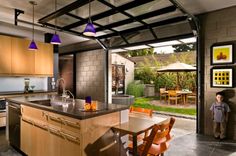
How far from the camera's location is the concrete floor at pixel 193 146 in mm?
3055

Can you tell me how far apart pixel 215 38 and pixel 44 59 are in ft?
15.5

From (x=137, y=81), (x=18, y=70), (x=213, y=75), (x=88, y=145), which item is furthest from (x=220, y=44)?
(x=137, y=81)

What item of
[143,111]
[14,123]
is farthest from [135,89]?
[14,123]

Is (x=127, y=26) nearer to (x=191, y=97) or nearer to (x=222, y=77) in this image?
(x=222, y=77)

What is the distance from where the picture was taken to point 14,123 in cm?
326

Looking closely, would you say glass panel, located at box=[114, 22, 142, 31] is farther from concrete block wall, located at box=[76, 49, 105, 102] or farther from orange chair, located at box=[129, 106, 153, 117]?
orange chair, located at box=[129, 106, 153, 117]

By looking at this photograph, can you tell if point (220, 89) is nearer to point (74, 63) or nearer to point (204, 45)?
point (204, 45)

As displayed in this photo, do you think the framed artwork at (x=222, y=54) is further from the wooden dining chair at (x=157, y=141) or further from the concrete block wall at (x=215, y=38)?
the wooden dining chair at (x=157, y=141)

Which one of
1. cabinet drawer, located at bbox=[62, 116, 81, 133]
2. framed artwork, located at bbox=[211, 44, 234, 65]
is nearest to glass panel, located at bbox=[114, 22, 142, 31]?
framed artwork, located at bbox=[211, 44, 234, 65]

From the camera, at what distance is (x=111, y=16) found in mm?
4039

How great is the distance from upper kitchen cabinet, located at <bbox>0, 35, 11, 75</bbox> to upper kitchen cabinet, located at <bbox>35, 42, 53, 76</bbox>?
29.5 inches

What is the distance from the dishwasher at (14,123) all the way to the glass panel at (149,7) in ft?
9.61

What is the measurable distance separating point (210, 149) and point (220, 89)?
1.34 m

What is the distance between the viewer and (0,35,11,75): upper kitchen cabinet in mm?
4562
